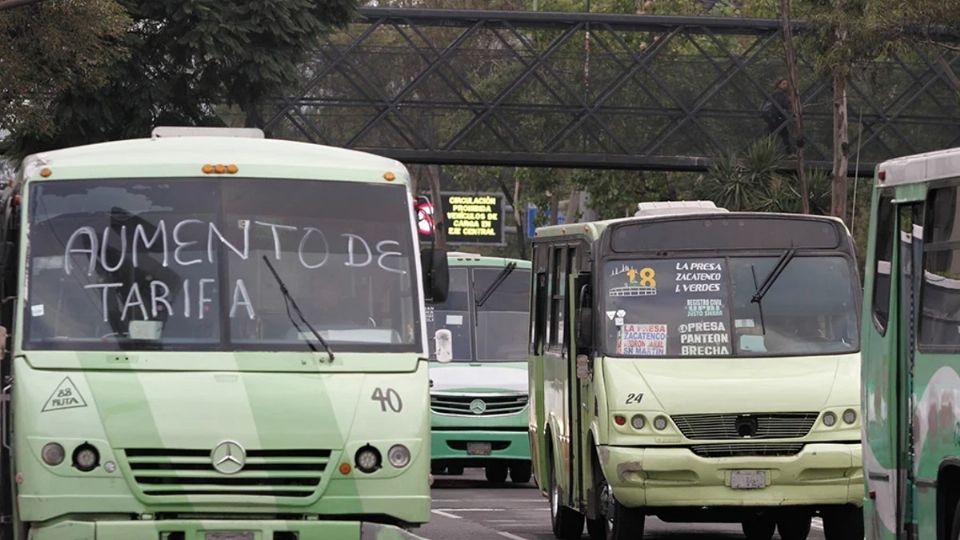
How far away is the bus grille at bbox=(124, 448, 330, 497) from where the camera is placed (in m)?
11.8

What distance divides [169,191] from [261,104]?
2404 cm

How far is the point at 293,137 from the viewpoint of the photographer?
156 feet

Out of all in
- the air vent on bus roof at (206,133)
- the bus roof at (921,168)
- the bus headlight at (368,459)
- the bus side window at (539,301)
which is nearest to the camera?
the bus roof at (921,168)

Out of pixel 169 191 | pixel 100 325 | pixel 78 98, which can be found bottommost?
pixel 100 325

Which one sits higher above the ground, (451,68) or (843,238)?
(451,68)

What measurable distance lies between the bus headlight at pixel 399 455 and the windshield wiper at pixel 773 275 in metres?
5.18

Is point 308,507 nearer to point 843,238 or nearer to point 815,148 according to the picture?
point 843,238

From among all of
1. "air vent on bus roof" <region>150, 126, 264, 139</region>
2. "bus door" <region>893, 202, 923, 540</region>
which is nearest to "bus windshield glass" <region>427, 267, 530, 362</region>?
"air vent on bus roof" <region>150, 126, 264, 139</region>

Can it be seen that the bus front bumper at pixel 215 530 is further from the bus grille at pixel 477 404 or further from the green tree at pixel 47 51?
the green tree at pixel 47 51

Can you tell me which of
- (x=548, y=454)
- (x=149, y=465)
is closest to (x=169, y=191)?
(x=149, y=465)

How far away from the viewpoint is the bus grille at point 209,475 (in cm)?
1184

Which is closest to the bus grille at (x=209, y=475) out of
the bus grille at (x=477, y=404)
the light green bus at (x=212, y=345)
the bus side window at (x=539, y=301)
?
the light green bus at (x=212, y=345)

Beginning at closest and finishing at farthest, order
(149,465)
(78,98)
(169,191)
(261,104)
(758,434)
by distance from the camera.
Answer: (149,465)
(169,191)
(758,434)
(78,98)
(261,104)

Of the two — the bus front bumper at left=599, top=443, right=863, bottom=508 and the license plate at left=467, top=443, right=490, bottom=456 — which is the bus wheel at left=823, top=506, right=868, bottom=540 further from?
the license plate at left=467, top=443, right=490, bottom=456
